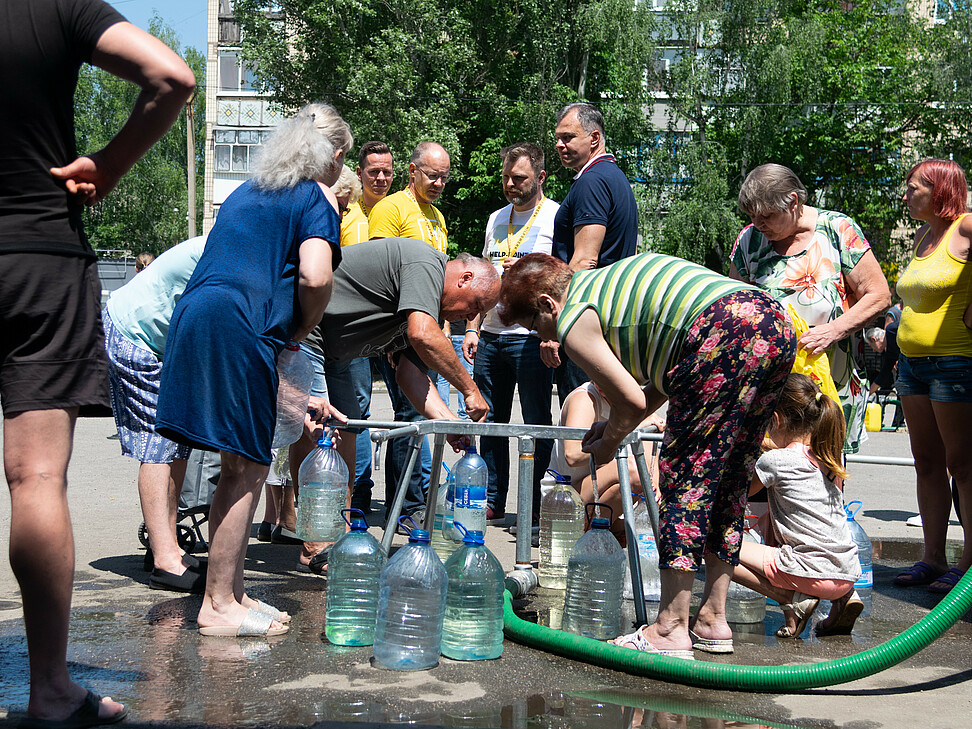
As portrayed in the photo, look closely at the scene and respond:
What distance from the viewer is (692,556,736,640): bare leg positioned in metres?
3.71

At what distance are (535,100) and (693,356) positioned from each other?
27.8 metres

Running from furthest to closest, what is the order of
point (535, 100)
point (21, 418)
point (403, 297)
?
1. point (535, 100)
2. point (403, 297)
3. point (21, 418)

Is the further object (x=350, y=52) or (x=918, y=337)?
(x=350, y=52)

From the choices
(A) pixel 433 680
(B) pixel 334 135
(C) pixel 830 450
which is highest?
(B) pixel 334 135

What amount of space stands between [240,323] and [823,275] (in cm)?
293

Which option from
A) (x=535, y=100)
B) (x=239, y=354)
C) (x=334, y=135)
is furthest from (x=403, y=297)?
(x=535, y=100)

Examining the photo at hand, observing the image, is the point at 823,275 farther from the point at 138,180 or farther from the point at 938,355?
the point at 138,180

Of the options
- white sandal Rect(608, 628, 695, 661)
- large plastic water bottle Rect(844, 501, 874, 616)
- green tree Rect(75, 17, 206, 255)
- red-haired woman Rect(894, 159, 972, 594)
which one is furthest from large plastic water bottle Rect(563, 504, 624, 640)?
green tree Rect(75, 17, 206, 255)

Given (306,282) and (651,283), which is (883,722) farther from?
(306,282)

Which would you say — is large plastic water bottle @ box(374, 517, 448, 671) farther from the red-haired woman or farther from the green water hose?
the red-haired woman

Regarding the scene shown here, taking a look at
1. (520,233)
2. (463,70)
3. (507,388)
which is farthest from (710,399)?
(463,70)

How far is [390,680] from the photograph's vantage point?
10.8 feet

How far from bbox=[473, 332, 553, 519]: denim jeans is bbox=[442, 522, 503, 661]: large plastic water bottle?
233cm

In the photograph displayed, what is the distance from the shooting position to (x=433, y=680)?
3.31 metres
